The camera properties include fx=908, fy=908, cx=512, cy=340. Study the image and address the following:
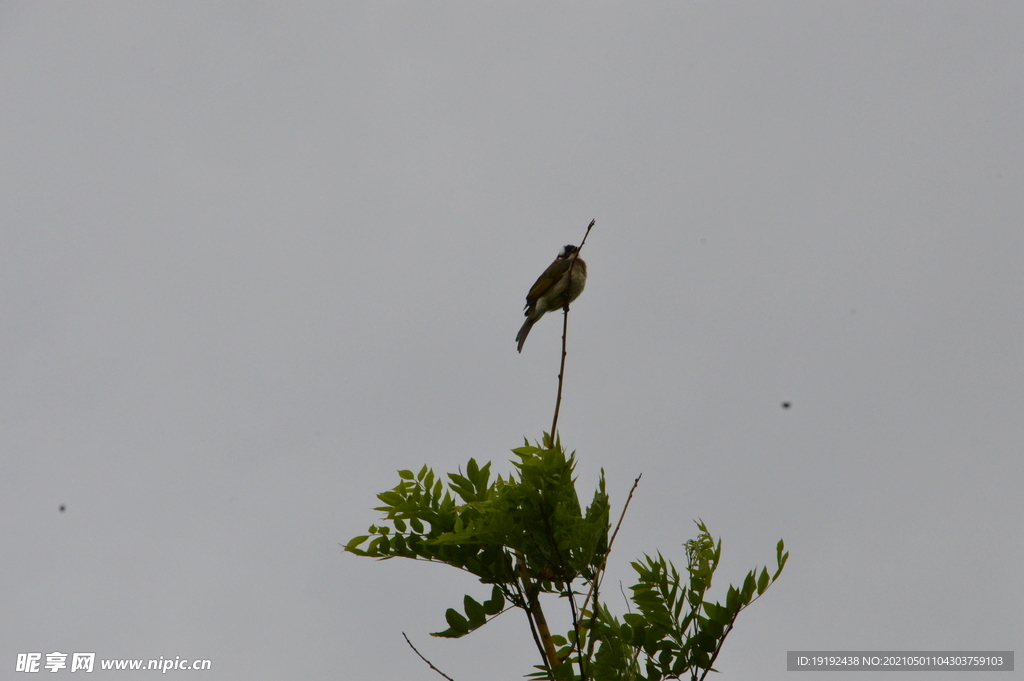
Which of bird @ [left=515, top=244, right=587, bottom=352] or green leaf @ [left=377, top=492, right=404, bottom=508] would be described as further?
bird @ [left=515, top=244, right=587, bottom=352]

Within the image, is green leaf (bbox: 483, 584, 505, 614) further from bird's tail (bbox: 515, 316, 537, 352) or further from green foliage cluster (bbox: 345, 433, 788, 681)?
bird's tail (bbox: 515, 316, 537, 352)

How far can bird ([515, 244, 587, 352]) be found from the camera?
29.1ft

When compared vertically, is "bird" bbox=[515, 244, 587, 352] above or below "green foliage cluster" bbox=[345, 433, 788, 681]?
above

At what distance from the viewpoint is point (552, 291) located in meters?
8.93

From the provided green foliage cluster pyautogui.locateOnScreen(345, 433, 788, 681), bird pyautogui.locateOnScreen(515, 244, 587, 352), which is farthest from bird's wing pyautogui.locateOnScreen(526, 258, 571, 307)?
green foliage cluster pyautogui.locateOnScreen(345, 433, 788, 681)

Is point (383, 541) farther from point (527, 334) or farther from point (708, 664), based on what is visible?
point (527, 334)

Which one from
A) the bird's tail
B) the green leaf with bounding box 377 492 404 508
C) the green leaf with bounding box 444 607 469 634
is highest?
the bird's tail

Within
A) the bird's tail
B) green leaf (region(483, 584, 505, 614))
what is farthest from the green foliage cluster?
the bird's tail

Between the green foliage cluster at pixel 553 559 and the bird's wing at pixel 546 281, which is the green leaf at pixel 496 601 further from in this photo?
the bird's wing at pixel 546 281

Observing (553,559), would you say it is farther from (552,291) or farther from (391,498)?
(552,291)

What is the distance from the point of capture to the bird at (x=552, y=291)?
29.1 feet

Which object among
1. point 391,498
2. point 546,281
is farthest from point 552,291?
point 391,498

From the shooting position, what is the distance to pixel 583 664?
3877 millimetres

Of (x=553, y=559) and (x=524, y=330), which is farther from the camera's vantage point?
(x=524, y=330)
